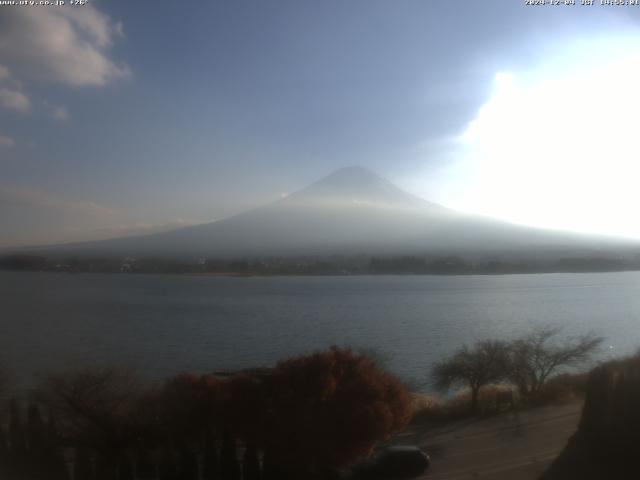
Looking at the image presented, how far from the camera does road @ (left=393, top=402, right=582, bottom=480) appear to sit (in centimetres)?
351

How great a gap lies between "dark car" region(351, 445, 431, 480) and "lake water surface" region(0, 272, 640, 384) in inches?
67.0

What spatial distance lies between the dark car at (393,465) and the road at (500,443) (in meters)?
0.09

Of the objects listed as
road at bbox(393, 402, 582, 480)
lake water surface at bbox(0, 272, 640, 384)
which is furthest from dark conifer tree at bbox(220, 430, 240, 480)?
lake water surface at bbox(0, 272, 640, 384)

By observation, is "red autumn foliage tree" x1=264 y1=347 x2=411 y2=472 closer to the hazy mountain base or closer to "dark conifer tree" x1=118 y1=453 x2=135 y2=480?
"dark conifer tree" x1=118 y1=453 x2=135 y2=480

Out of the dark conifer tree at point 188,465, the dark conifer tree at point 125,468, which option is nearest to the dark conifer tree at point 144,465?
the dark conifer tree at point 125,468

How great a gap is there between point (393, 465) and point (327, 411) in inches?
24.2

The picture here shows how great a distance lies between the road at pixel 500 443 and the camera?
3514mm

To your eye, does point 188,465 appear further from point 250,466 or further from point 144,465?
point 250,466

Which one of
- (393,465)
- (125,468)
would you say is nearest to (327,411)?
(393,465)

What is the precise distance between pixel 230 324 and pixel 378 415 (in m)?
3.46

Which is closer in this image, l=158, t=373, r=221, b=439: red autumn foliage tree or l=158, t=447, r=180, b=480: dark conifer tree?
l=158, t=447, r=180, b=480: dark conifer tree

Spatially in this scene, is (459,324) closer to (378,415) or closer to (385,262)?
(385,262)

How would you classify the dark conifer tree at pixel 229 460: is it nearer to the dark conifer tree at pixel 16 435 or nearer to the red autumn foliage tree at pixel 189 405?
the red autumn foliage tree at pixel 189 405

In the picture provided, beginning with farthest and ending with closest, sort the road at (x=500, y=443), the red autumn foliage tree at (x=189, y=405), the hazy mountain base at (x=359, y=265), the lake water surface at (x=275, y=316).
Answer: the hazy mountain base at (x=359, y=265) → the lake water surface at (x=275, y=316) → the red autumn foliage tree at (x=189, y=405) → the road at (x=500, y=443)
